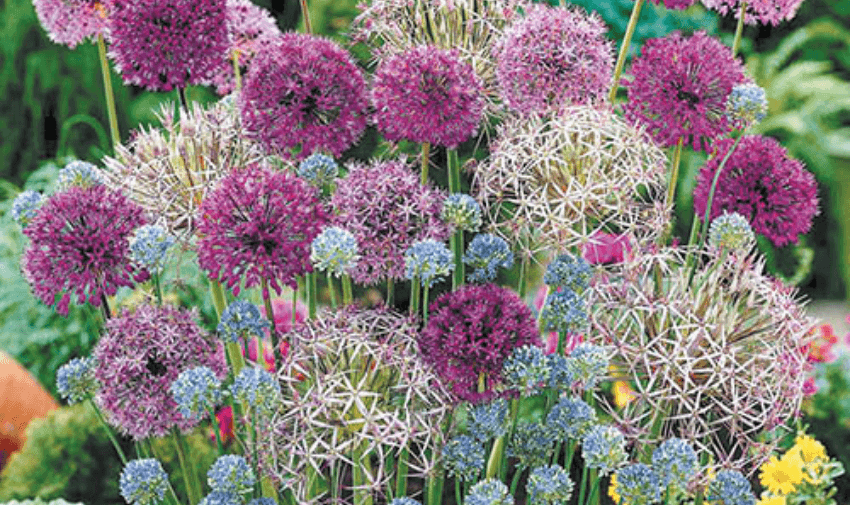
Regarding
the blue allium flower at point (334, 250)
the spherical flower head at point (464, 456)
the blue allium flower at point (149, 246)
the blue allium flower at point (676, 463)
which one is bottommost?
the spherical flower head at point (464, 456)

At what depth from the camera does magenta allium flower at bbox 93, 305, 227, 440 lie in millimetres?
1408

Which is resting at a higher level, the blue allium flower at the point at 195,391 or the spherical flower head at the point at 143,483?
the blue allium flower at the point at 195,391

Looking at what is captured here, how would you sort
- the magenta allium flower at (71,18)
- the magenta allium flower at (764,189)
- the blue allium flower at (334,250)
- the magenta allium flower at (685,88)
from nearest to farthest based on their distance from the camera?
1. the blue allium flower at (334,250)
2. the magenta allium flower at (685,88)
3. the magenta allium flower at (764,189)
4. the magenta allium flower at (71,18)

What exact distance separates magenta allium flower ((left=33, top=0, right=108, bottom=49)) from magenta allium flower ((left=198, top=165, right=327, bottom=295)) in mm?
664

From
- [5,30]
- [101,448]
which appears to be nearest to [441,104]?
[101,448]

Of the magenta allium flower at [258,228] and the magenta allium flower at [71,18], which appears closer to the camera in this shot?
the magenta allium flower at [258,228]

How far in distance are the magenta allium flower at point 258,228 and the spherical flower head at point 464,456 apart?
30 cm

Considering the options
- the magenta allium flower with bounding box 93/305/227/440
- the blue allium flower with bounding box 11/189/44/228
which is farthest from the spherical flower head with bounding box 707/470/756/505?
the blue allium flower with bounding box 11/189/44/228

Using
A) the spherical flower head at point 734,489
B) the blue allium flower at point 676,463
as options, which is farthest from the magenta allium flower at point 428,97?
the spherical flower head at point 734,489

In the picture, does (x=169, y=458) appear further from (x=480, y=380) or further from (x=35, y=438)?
(x=480, y=380)

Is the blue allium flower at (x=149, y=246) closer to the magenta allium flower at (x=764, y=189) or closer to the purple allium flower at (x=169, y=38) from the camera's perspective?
the purple allium flower at (x=169, y=38)

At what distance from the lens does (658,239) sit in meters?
1.59

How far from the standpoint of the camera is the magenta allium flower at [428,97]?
4.49 ft

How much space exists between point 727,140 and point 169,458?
1677 millimetres
